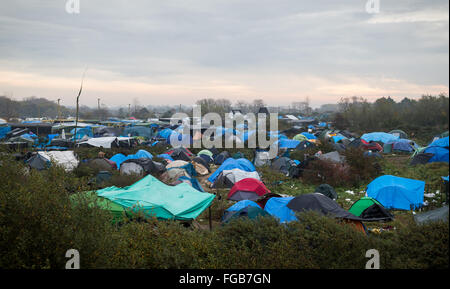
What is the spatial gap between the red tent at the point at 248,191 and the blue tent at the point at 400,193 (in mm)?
4646

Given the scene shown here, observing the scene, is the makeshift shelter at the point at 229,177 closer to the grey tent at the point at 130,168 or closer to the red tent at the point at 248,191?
the red tent at the point at 248,191

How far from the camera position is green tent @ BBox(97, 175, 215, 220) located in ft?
31.0

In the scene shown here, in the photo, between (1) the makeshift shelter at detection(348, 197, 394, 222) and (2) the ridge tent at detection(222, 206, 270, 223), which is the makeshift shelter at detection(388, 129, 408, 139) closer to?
(1) the makeshift shelter at detection(348, 197, 394, 222)

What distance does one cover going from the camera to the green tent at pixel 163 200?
9.46 meters

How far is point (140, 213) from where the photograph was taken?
7172 mm

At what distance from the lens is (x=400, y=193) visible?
43.8 feet

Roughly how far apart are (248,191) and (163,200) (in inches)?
200

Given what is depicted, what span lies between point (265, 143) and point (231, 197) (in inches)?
629

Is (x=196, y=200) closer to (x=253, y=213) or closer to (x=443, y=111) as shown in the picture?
(x=253, y=213)

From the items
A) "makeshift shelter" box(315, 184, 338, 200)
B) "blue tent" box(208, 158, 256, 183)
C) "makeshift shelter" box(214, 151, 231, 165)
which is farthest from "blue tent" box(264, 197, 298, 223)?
"makeshift shelter" box(214, 151, 231, 165)

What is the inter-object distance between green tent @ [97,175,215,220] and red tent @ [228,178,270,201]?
335 cm

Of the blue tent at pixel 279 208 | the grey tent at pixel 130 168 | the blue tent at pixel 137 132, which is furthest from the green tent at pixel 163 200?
the blue tent at pixel 137 132

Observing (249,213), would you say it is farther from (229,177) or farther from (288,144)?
(288,144)
